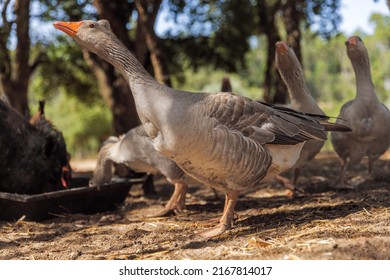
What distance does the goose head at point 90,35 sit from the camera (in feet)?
12.6

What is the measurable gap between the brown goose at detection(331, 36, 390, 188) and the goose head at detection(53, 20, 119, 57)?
8.77 feet

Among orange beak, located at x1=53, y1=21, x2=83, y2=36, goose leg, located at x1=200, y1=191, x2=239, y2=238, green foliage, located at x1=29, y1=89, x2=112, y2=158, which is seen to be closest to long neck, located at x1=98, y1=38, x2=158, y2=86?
orange beak, located at x1=53, y1=21, x2=83, y2=36

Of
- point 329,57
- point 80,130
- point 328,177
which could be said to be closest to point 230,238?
point 328,177

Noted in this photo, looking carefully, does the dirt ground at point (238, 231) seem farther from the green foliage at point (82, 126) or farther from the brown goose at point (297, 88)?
the green foliage at point (82, 126)

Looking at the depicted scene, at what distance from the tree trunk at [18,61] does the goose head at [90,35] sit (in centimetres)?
373

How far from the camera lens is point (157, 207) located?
5.82 metres

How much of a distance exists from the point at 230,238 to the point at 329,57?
67.6 m

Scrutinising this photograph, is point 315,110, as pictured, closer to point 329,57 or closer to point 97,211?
point 97,211

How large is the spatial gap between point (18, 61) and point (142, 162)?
4.74 meters

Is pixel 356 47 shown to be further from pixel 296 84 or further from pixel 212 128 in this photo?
A: pixel 212 128

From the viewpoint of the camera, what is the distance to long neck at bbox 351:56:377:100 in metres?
5.38

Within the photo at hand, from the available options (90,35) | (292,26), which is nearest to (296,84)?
(90,35)

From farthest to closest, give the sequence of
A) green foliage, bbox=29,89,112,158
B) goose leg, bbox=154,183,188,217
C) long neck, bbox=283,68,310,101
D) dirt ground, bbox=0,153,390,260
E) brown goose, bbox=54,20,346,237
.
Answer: green foliage, bbox=29,89,112,158 < long neck, bbox=283,68,310,101 < goose leg, bbox=154,183,188,217 < brown goose, bbox=54,20,346,237 < dirt ground, bbox=0,153,390,260

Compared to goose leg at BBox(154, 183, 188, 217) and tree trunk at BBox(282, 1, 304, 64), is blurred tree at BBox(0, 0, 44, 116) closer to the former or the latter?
goose leg at BBox(154, 183, 188, 217)
